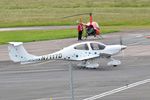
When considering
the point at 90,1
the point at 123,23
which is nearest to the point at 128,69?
the point at 123,23

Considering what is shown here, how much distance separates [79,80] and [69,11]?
54888mm

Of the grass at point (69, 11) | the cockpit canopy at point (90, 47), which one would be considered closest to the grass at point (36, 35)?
the grass at point (69, 11)

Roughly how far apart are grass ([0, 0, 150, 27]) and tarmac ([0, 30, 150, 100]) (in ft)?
93.6

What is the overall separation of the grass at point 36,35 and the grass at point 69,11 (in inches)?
418

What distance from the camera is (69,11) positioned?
86812 mm

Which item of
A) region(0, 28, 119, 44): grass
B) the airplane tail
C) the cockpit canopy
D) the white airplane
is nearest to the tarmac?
the white airplane

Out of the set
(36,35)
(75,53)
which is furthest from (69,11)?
(75,53)

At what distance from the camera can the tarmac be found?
91.7ft

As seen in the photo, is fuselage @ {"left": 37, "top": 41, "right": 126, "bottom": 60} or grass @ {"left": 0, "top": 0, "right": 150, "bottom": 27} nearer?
fuselage @ {"left": 37, "top": 41, "right": 126, "bottom": 60}

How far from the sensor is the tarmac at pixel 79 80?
91.7ft

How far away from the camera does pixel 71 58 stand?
36.5 meters

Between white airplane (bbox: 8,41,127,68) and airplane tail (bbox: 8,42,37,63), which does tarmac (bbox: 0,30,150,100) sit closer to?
white airplane (bbox: 8,41,127,68)

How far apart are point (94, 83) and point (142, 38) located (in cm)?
2449

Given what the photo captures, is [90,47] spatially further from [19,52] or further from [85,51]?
[19,52]
